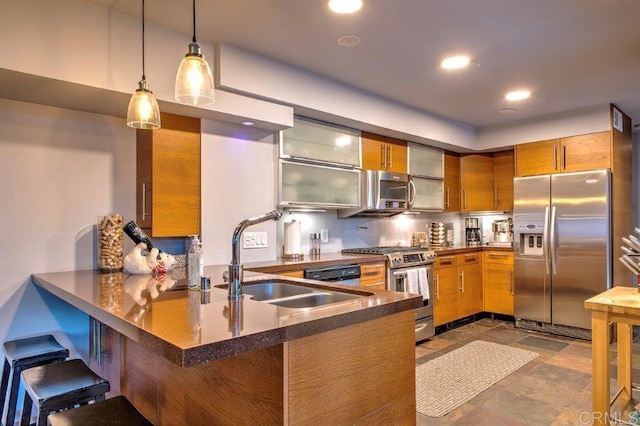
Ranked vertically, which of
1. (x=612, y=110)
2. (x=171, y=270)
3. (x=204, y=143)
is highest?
(x=612, y=110)

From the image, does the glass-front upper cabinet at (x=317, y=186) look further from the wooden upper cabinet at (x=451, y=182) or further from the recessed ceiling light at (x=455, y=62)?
the wooden upper cabinet at (x=451, y=182)

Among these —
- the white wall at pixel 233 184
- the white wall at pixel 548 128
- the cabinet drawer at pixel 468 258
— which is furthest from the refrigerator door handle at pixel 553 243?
the white wall at pixel 233 184

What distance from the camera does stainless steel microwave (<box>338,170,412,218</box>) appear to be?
395 centimetres

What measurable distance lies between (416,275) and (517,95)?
1936mm

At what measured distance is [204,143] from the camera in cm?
288

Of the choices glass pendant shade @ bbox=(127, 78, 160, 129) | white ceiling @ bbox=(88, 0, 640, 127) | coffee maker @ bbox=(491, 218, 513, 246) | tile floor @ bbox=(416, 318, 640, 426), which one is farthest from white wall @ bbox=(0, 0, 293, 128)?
coffee maker @ bbox=(491, 218, 513, 246)

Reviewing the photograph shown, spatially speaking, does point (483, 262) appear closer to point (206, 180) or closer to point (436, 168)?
point (436, 168)

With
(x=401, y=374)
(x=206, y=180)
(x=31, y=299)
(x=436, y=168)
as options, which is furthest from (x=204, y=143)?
(x=436, y=168)

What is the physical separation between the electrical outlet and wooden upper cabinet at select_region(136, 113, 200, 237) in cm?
42

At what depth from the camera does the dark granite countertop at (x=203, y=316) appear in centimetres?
96

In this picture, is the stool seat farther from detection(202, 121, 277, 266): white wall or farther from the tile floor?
the tile floor

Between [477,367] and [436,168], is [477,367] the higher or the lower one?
the lower one

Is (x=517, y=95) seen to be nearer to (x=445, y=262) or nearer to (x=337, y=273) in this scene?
(x=445, y=262)

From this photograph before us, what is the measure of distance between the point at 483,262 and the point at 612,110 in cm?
207
